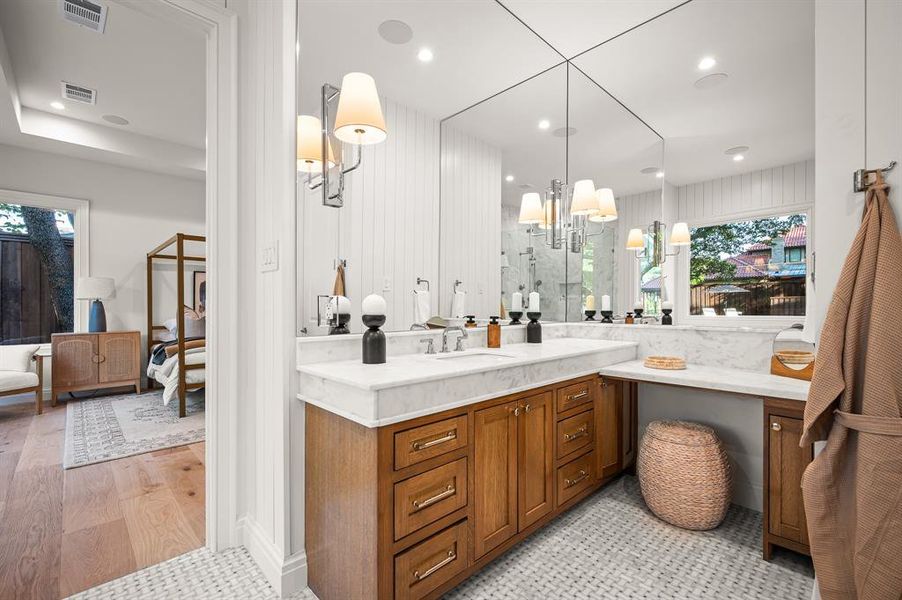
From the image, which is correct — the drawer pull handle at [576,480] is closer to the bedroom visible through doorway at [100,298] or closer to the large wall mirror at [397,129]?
the large wall mirror at [397,129]

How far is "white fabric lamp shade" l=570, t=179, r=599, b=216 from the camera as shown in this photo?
2.79 meters

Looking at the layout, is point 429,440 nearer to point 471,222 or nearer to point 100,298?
point 471,222

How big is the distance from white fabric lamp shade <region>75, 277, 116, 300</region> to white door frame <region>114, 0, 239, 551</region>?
424 cm

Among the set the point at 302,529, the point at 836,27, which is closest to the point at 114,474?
the point at 302,529

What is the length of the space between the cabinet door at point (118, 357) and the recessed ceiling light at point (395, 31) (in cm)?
492

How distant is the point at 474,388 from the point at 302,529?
0.94m

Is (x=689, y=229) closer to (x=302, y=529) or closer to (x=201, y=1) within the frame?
(x=302, y=529)

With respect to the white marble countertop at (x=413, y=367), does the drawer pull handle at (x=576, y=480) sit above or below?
below

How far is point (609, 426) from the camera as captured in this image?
2436 mm

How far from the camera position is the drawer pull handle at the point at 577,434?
210 cm

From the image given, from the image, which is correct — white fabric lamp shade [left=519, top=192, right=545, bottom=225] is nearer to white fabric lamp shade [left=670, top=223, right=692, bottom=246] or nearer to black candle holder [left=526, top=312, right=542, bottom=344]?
black candle holder [left=526, top=312, right=542, bottom=344]

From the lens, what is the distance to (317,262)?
73.1 inches

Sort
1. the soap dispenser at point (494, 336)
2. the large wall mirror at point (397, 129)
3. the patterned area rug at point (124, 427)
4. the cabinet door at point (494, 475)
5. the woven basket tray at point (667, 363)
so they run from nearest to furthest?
the cabinet door at point (494, 475), the large wall mirror at point (397, 129), the woven basket tray at point (667, 363), the soap dispenser at point (494, 336), the patterned area rug at point (124, 427)

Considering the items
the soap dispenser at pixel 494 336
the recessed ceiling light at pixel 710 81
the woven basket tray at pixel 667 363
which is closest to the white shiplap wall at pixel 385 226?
the soap dispenser at pixel 494 336
